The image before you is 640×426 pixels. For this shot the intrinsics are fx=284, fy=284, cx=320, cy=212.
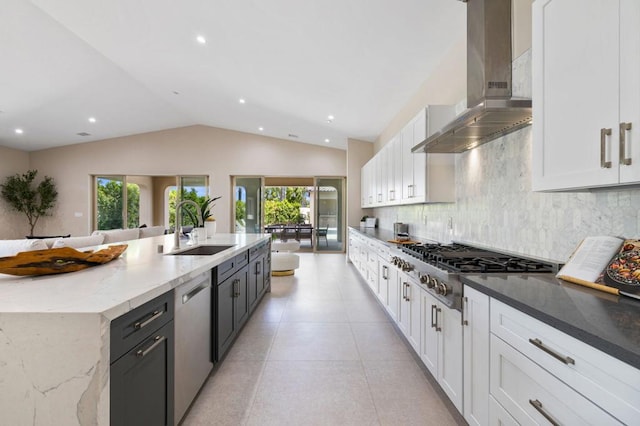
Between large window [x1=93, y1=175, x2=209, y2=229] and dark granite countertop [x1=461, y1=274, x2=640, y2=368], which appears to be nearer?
dark granite countertop [x1=461, y1=274, x2=640, y2=368]

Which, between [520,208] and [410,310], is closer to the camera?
[520,208]

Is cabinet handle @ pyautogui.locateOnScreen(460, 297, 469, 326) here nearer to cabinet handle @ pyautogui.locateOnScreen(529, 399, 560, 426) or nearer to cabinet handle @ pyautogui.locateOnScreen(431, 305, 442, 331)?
cabinet handle @ pyautogui.locateOnScreen(431, 305, 442, 331)

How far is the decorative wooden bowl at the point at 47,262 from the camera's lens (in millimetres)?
1402

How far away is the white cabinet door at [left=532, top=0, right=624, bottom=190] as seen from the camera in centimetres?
105

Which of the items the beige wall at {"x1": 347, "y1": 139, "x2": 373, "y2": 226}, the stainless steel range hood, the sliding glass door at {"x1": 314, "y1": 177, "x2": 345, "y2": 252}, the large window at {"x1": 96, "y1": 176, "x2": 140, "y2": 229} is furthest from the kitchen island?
the large window at {"x1": 96, "y1": 176, "x2": 140, "y2": 229}

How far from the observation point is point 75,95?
554 cm

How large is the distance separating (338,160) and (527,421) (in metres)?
7.79

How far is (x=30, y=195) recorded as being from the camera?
781 cm

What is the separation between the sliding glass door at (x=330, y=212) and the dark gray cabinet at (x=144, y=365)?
23.2 feet

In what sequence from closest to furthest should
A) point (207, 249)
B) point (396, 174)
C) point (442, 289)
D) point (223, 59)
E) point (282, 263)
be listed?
point (442, 289) < point (207, 249) < point (396, 174) < point (223, 59) < point (282, 263)

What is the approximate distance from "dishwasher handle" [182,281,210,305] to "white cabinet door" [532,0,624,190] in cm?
198

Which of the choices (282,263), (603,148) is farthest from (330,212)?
(603,148)

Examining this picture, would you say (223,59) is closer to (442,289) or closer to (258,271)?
(258,271)

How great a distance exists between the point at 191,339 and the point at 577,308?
74.1 inches
